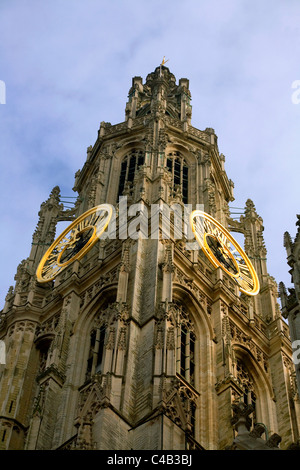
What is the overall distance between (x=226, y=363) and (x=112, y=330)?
19.3 ft

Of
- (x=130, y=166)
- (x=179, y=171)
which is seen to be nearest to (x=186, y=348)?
(x=179, y=171)

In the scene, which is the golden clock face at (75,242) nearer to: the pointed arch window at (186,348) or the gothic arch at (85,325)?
the gothic arch at (85,325)

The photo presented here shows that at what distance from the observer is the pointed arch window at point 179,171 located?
55.6 meters

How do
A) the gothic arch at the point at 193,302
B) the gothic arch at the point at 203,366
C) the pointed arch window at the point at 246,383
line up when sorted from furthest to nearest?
the gothic arch at the point at 193,302 < the pointed arch window at the point at 246,383 < the gothic arch at the point at 203,366

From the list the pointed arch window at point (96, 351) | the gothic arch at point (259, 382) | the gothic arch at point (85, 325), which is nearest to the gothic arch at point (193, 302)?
the gothic arch at point (259, 382)

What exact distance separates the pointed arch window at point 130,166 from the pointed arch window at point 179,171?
5.27ft

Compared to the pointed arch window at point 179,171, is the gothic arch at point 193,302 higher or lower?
lower

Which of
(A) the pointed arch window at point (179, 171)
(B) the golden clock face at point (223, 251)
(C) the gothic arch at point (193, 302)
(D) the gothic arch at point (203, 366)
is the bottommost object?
(D) the gothic arch at point (203, 366)

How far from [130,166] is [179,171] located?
2.73m

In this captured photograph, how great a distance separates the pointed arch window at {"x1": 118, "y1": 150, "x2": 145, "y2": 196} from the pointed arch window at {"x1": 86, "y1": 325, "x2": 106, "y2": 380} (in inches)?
536

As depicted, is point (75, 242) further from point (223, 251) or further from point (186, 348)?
point (186, 348)

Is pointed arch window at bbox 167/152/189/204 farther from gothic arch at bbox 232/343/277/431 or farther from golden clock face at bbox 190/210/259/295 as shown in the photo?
gothic arch at bbox 232/343/277/431

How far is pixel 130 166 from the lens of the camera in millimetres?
57844
